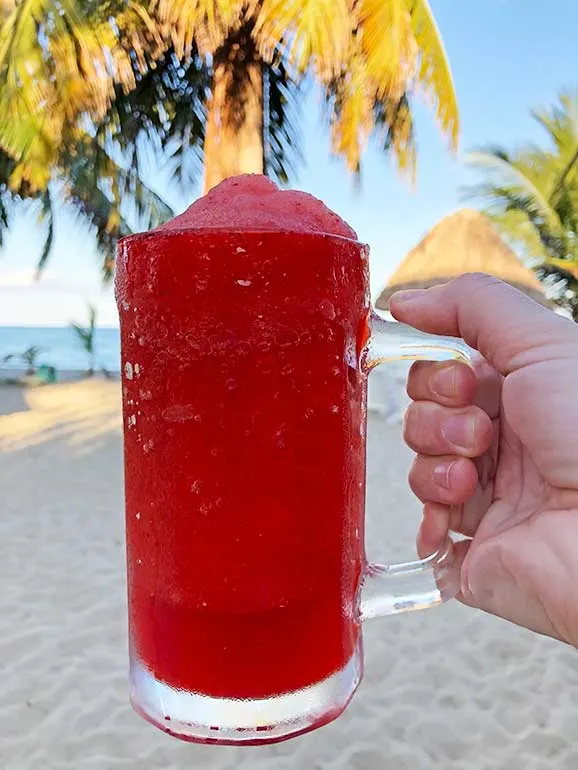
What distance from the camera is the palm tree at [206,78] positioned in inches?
330

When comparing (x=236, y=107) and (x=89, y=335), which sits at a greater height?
(x=236, y=107)

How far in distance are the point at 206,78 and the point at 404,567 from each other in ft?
34.0

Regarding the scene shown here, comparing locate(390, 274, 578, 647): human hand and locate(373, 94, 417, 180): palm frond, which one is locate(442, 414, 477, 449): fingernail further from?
locate(373, 94, 417, 180): palm frond

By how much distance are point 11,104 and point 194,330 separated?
914 centimetres

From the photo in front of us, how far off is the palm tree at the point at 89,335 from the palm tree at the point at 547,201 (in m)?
8.54

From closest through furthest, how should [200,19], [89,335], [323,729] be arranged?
[323,729] → [200,19] → [89,335]

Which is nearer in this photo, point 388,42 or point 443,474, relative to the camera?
point 443,474

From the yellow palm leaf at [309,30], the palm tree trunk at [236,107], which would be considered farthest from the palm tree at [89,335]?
the yellow palm leaf at [309,30]

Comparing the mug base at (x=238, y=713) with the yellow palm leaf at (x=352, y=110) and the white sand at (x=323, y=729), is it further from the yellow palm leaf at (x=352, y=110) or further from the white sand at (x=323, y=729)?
the yellow palm leaf at (x=352, y=110)

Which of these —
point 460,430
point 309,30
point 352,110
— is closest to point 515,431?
point 460,430

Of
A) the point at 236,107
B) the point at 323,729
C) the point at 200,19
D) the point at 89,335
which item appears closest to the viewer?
the point at 323,729

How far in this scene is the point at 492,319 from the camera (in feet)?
3.44

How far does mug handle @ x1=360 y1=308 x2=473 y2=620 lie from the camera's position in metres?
0.91

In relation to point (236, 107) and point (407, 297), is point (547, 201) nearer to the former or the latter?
point (236, 107)
